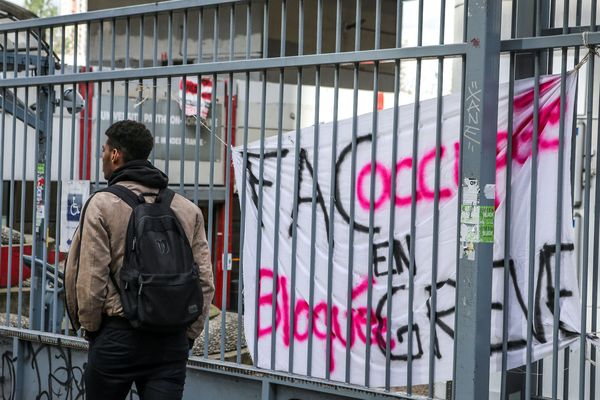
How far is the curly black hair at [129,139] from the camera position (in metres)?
4.08

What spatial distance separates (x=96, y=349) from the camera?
3.98 meters

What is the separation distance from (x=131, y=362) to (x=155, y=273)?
42cm

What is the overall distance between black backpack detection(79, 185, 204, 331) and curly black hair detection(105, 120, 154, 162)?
0.58 feet

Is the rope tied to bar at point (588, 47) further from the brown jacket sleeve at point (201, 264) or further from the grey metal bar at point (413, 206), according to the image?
the brown jacket sleeve at point (201, 264)

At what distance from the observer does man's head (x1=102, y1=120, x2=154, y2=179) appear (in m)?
4.08

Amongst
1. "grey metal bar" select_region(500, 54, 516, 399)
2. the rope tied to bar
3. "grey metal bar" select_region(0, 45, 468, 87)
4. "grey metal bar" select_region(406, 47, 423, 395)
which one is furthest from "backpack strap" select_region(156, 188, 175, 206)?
the rope tied to bar

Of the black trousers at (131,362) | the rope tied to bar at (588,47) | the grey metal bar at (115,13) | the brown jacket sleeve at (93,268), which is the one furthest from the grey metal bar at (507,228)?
the brown jacket sleeve at (93,268)

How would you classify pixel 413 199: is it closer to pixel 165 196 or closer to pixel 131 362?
pixel 165 196

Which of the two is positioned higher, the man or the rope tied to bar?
the rope tied to bar

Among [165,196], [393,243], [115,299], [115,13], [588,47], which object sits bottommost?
[115,299]

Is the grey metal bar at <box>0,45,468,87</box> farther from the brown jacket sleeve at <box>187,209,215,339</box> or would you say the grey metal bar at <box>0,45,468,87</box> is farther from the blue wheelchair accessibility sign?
the brown jacket sleeve at <box>187,209,215,339</box>

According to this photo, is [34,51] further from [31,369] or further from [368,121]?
[368,121]

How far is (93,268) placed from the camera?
12.7 ft

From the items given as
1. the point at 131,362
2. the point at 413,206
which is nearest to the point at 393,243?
the point at 413,206
